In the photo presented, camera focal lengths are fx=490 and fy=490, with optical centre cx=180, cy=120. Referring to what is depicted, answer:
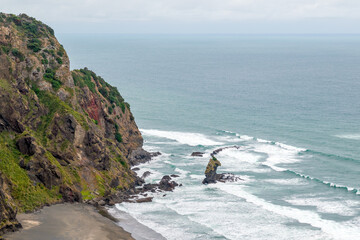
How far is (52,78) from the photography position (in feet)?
266

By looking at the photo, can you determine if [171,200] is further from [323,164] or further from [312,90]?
[312,90]

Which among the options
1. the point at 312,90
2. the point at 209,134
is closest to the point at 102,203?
the point at 209,134

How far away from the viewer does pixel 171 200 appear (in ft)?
252

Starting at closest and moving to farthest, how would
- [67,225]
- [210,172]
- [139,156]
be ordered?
[67,225] < [210,172] < [139,156]

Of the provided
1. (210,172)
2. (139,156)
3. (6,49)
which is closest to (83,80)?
(6,49)

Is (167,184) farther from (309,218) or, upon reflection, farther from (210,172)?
(309,218)

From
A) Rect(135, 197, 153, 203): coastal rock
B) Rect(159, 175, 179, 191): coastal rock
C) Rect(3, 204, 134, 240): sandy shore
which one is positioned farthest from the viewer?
Rect(159, 175, 179, 191): coastal rock

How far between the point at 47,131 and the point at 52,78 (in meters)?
11.4

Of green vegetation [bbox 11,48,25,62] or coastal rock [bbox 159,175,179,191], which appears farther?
coastal rock [bbox 159,175,179,191]

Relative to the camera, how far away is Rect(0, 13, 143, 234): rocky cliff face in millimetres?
65812

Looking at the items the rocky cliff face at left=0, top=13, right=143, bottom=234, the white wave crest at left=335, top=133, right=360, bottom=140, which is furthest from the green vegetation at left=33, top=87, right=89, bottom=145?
the white wave crest at left=335, top=133, right=360, bottom=140

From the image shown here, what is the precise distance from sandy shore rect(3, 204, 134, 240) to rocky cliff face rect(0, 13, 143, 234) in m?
1.68

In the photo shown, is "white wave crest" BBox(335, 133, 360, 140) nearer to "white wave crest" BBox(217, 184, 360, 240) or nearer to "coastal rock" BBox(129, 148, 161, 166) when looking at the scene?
"white wave crest" BBox(217, 184, 360, 240)

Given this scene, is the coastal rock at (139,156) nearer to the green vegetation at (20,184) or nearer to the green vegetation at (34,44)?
the green vegetation at (34,44)
